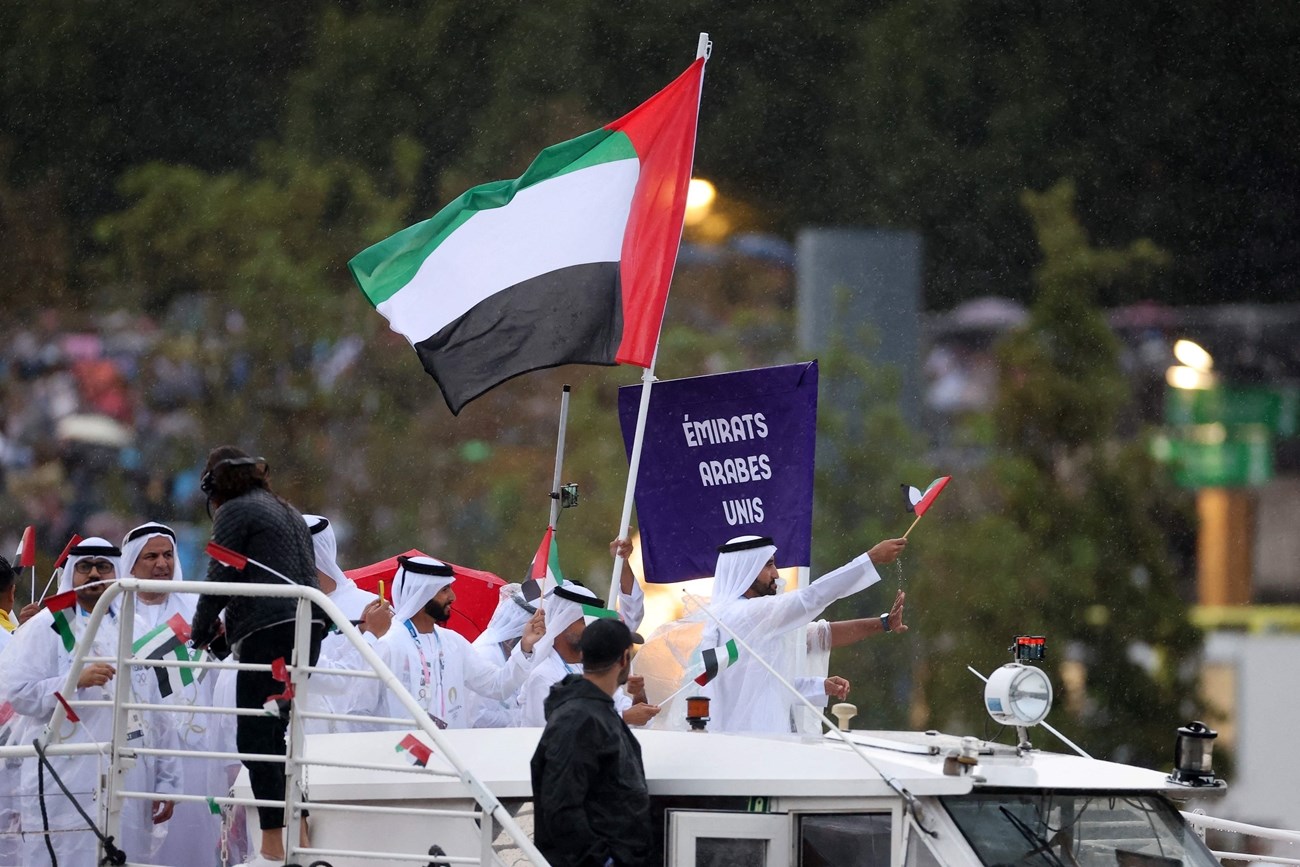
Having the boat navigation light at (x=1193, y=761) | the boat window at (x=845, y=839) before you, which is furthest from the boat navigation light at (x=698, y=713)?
the boat navigation light at (x=1193, y=761)

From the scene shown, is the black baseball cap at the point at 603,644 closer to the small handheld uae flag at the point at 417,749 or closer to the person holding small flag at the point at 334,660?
the small handheld uae flag at the point at 417,749

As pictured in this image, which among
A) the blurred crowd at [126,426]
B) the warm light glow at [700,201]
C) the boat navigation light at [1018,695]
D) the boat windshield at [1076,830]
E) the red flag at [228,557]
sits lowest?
the boat windshield at [1076,830]

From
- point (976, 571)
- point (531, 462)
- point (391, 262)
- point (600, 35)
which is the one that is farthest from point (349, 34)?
point (391, 262)

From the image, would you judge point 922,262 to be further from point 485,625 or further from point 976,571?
point 485,625

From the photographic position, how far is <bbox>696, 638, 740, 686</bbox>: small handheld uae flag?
6688mm

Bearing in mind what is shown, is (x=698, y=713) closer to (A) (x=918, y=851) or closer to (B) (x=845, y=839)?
(B) (x=845, y=839)

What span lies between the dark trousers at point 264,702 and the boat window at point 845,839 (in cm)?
180

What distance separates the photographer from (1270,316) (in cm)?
1780

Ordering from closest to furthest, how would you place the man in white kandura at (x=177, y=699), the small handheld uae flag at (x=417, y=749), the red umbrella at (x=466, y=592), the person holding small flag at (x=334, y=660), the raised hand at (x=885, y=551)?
the small handheld uae flag at (x=417, y=749) < the raised hand at (x=885, y=551) < the person holding small flag at (x=334, y=660) < the man in white kandura at (x=177, y=699) < the red umbrella at (x=466, y=592)

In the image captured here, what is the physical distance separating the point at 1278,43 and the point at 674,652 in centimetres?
1233

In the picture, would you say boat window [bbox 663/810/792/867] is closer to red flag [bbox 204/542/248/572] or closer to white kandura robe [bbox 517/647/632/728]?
red flag [bbox 204/542/248/572]

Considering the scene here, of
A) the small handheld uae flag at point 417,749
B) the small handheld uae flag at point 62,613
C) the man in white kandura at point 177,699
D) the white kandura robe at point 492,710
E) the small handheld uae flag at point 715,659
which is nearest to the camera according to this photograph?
the small handheld uae flag at point 417,749

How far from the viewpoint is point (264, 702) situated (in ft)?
20.7

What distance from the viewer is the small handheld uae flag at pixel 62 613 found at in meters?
6.16
